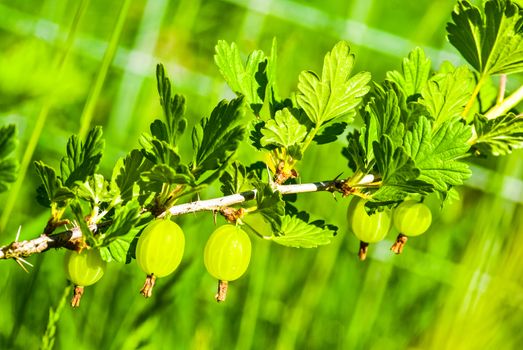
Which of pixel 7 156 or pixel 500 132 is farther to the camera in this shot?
pixel 500 132

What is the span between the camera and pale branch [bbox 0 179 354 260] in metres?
0.33

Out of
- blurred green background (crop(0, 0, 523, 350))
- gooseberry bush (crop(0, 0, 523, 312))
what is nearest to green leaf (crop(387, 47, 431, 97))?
gooseberry bush (crop(0, 0, 523, 312))

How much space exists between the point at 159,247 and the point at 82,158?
6 centimetres

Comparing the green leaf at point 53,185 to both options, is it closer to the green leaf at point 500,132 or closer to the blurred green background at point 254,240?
the green leaf at point 500,132

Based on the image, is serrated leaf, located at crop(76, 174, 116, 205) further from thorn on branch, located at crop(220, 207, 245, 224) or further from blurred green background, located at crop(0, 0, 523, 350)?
blurred green background, located at crop(0, 0, 523, 350)

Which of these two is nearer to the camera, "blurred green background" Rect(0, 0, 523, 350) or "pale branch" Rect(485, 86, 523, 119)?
"pale branch" Rect(485, 86, 523, 119)

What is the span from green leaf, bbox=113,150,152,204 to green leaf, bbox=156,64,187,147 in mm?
30

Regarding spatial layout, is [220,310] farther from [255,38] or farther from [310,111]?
[310,111]

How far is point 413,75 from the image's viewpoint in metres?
0.42

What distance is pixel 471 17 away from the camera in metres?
0.38

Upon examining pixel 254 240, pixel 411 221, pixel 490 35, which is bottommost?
pixel 254 240

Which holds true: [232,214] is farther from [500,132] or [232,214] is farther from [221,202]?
[500,132]

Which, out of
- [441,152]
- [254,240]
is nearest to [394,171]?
[441,152]

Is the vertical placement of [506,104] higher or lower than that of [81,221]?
higher
